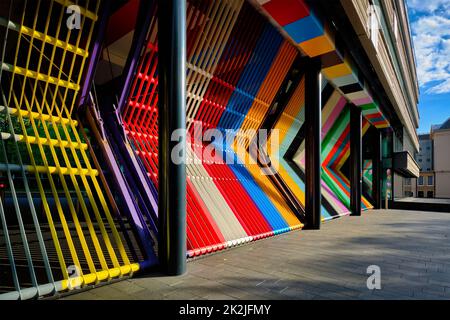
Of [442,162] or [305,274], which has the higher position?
[442,162]

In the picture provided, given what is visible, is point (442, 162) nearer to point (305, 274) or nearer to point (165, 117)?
point (305, 274)

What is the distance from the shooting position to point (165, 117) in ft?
11.1

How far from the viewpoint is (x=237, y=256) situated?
4.16m

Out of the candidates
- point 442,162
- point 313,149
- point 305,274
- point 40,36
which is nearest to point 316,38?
point 313,149

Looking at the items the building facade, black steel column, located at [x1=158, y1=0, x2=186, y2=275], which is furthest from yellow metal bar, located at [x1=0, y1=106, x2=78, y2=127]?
black steel column, located at [x1=158, y1=0, x2=186, y2=275]

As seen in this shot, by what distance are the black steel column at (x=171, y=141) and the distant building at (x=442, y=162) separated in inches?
2130

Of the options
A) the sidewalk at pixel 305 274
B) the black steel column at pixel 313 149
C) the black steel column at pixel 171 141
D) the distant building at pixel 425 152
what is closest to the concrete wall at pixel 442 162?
the distant building at pixel 425 152

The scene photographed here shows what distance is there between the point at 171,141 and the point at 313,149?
468 centimetres

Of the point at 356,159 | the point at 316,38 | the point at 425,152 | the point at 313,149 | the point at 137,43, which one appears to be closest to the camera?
the point at 137,43

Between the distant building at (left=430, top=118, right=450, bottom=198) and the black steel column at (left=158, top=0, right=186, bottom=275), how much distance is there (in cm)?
5409

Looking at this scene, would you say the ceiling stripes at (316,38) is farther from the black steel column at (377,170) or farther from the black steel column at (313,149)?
the black steel column at (377,170)

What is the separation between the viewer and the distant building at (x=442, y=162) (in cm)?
4488
